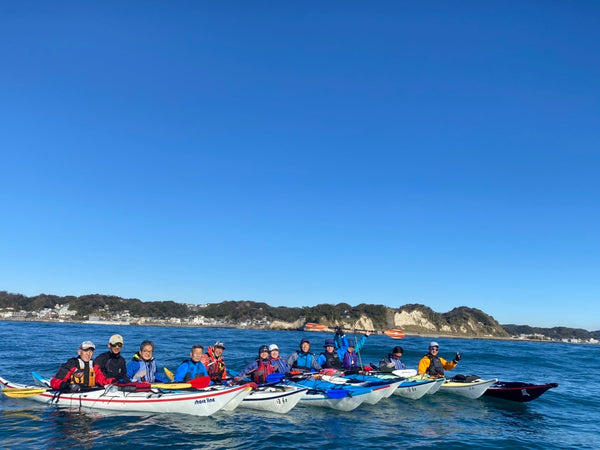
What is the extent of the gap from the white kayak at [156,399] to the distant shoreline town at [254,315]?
10577 cm

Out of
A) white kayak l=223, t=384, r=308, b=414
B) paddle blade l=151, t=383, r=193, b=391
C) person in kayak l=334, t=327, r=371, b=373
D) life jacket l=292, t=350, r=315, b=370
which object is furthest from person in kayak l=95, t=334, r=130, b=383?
person in kayak l=334, t=327, r=371, b=373

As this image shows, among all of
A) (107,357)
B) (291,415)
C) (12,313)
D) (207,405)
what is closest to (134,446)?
(207,405)

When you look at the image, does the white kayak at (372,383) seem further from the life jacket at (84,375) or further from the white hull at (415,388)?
the life jacket at (84,375)

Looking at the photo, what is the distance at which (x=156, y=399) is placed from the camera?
10805 millimetres

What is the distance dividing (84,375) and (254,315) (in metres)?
130

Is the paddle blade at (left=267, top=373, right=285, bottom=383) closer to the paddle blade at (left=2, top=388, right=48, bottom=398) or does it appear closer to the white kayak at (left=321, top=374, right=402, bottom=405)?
the white kayak at (left=321, top=374, right=402, bottom=405)

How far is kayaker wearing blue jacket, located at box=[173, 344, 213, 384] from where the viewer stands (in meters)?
11.9

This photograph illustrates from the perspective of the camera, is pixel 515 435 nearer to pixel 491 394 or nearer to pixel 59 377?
pixel 491 394

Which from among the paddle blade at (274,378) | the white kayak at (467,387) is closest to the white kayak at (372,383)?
the paddle blade at (274,378)

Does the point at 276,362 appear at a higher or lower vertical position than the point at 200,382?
higher

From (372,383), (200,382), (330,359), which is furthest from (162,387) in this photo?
(330,359)

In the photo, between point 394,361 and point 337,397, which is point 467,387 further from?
point 337,397

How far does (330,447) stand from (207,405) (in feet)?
12.0

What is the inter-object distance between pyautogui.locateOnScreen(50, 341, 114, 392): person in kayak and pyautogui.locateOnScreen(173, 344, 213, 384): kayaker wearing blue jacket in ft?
6.47
